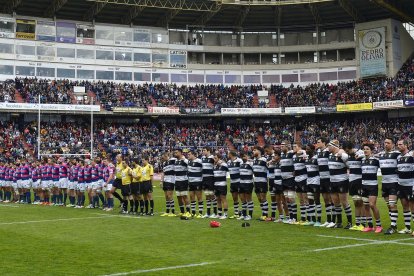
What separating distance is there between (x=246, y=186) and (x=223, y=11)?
4838cm

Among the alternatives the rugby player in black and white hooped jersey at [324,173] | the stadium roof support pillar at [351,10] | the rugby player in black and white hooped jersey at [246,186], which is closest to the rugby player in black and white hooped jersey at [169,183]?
the rugby player in black and white hooped jersey at [246,186]

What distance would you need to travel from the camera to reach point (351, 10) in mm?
61719

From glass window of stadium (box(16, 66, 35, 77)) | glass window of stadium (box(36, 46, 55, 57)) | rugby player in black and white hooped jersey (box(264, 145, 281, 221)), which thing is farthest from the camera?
glass window of stadium (box(36, 46, 55, 57))

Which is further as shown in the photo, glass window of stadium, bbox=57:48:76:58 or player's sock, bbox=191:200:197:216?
glass window of stadium, bbox=57:48:76:58

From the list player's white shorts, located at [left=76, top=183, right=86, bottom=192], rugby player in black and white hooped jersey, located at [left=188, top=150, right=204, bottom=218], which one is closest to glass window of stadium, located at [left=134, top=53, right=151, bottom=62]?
player's white shorts, located at [left=76, top=183, right=86, bottom=192]

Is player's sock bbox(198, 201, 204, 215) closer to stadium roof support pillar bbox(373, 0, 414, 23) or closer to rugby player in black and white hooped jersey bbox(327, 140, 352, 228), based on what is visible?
rugby player in black and white hooped jersey bbox(327, 140, 352, 228)

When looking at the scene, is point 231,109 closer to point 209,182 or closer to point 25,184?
point 25,184

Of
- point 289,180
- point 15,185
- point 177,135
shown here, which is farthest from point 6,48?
point 289,180

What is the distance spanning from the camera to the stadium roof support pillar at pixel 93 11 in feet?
195

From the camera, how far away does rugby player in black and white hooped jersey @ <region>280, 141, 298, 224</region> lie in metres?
17.3

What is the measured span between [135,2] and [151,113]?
1205 cm

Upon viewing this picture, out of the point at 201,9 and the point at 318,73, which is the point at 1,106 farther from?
the point at 318,73

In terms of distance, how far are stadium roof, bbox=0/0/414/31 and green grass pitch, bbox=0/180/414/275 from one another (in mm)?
44568

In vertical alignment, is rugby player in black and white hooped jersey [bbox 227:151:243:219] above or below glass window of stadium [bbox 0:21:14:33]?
below
